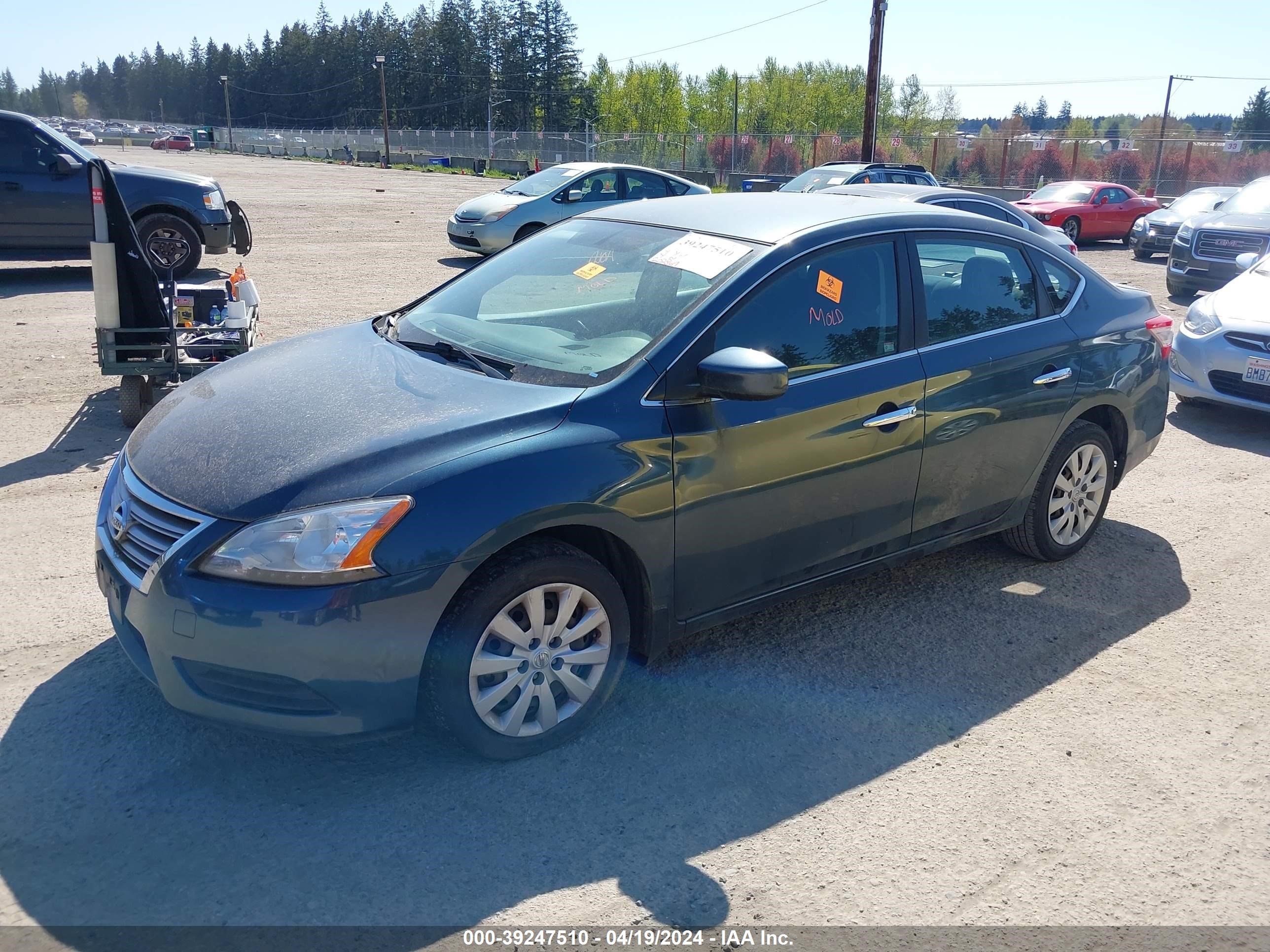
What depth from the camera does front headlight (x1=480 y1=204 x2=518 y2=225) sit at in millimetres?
15609

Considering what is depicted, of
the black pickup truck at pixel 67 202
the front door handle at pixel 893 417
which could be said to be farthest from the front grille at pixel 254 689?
the black pickup truck at pixel 67 202

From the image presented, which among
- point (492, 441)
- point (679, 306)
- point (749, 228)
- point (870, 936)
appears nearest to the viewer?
point (870, 936)

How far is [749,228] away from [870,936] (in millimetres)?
2599

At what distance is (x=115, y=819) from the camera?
3.04 metres

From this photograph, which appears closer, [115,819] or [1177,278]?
[115,819]

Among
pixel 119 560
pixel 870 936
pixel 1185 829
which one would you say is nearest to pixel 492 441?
pixel 119 560

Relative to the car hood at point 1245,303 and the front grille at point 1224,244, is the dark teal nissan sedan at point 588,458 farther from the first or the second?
the front grille at point 1224,244

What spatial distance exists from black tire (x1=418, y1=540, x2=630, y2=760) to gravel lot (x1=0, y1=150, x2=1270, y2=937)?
111mm

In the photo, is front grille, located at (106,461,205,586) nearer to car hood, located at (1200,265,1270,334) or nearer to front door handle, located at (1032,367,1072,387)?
front door handle, located at (1032,367,1072,387)

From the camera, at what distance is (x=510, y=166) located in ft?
172

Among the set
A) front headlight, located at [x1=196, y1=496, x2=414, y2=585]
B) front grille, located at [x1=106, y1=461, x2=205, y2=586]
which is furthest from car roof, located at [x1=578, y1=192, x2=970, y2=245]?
front grille, located at [x1=106, y1=461, x2=205, y2=586]

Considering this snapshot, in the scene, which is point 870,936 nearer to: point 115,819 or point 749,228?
point 115,819

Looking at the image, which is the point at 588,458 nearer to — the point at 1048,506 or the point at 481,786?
the point at 481,786

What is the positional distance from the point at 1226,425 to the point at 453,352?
6.78 meters
